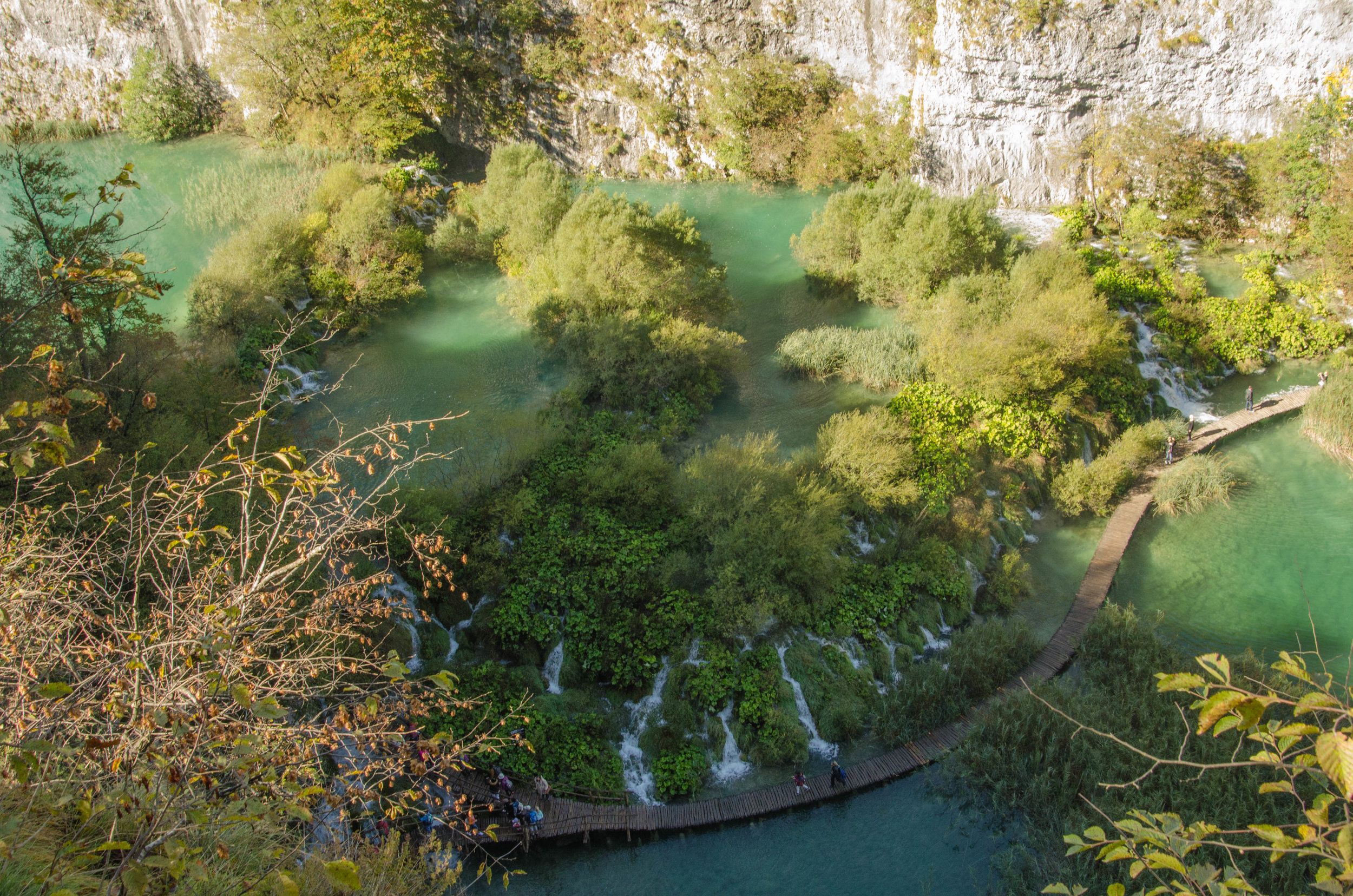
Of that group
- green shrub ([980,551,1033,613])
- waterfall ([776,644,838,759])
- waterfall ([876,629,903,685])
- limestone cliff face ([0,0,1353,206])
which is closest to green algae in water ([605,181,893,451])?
limestone cliff face ([0,0,1353,206])

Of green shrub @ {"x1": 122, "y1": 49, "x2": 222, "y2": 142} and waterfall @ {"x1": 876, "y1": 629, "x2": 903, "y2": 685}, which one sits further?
green shrub @ {"x1": 122, "y1": 49, "x2": 222, "y2": 142}

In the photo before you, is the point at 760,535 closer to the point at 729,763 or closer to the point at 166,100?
the point at 729,763

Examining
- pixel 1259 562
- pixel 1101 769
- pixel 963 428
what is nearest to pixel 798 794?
pixel 1101 769

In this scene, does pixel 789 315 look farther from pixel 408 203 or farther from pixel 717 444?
pixel 408 203

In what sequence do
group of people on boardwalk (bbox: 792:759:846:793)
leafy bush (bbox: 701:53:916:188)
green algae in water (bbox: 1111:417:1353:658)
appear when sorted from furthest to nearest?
leafy bush (bbox: 701:53:916:188) < green algae in water (bbox: 1111:417:1353:658) < group of people on boardwalk (bbox: 792:759:846:793)

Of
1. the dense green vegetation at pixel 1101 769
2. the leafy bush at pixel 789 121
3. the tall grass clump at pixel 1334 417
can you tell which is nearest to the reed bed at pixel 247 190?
the leafy bush at pixel 789 121

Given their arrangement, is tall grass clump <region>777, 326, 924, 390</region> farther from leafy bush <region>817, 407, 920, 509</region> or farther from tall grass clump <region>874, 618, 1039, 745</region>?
tall grass clump <region>874, 618, 1039, 745</region>

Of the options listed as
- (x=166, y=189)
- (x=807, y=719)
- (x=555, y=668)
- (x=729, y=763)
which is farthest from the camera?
(x=166, y=189)

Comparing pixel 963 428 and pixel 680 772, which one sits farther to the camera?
pixel 963 428
